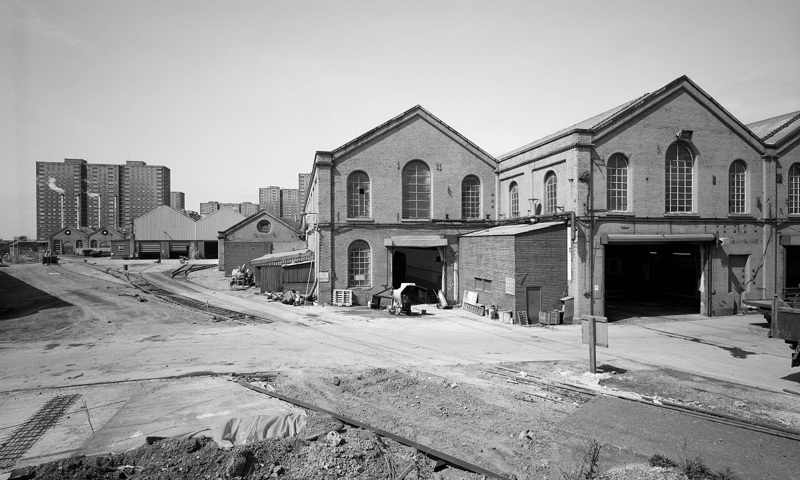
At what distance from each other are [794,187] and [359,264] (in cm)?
2569

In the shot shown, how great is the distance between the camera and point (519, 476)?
663cm

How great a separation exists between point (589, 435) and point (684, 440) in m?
1.68

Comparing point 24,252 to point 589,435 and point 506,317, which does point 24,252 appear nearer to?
point 506,317

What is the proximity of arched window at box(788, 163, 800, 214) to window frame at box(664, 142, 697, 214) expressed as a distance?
7004 millimetres

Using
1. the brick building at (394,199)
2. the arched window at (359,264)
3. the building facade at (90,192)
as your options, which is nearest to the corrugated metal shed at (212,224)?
the brick building at (394,199)

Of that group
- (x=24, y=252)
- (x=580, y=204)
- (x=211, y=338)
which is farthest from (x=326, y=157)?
(x=24, y=252)

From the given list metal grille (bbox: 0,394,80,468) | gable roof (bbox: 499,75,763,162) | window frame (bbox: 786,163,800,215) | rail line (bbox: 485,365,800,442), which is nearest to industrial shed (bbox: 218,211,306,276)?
gable roof (bbox: 499,75,763,162)

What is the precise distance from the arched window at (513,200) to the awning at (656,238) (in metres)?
6.11

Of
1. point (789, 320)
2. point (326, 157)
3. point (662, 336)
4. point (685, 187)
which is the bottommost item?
point (662, 336)

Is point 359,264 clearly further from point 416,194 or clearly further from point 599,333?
point 599,333

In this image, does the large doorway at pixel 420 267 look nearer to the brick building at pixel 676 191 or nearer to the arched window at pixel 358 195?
the arched window at pixel 358 195

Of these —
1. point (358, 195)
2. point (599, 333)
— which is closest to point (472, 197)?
point (358, 195)

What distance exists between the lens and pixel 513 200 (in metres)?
26.2

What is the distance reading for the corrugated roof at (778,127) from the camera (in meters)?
24.2
